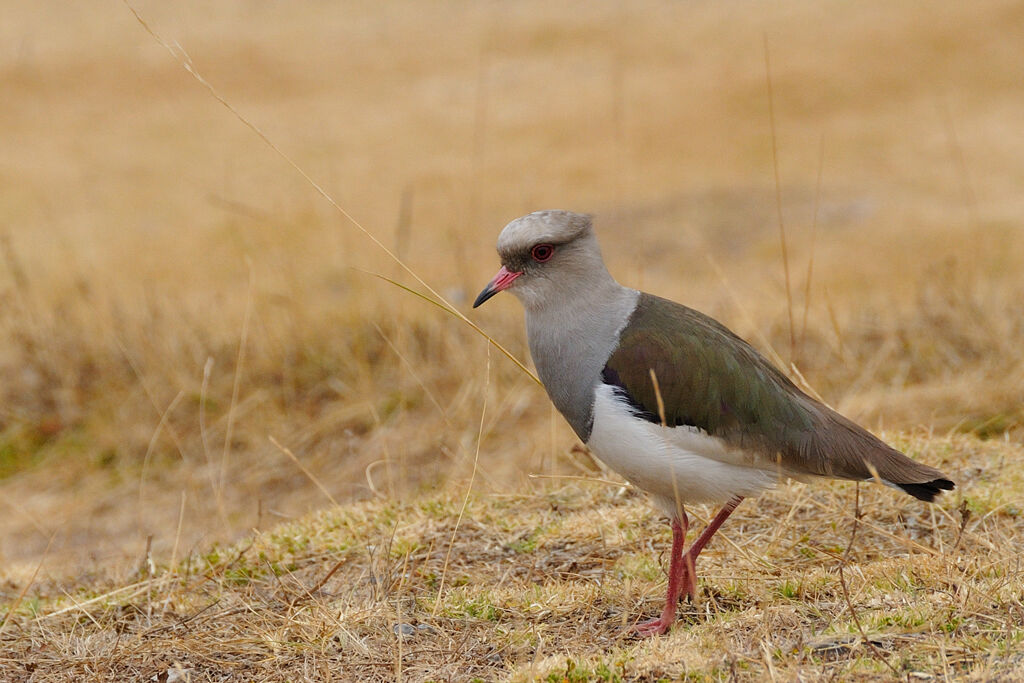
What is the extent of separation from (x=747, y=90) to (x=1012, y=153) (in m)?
2.80

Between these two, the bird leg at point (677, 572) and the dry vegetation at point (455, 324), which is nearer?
the bird leg at point (677, 572)

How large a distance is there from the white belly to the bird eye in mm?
495

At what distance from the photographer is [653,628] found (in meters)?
3.45

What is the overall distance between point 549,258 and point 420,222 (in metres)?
7.07

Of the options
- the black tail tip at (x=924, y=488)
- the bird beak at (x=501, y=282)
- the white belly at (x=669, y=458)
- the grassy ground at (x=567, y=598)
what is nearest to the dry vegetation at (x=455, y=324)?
the grassy ground at (x=567, y=598)

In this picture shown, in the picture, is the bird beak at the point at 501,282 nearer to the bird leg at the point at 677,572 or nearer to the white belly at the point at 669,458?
the white belly at the point at 669,458

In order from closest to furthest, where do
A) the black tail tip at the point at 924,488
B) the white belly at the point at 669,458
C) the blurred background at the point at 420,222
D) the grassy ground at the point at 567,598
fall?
the grassy ground at the point at 567,598, the white belly at the point at 669,458, the black tail tip at the point at 924,488, the blurred background at the point at 420,222

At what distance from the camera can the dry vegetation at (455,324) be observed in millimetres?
3562

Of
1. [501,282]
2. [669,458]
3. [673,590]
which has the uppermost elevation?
[501,282]

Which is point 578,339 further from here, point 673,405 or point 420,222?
point 420,222

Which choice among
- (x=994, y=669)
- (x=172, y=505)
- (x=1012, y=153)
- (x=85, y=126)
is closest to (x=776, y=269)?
(x=1012, y=153)

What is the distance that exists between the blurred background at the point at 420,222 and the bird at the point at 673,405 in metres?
1.14

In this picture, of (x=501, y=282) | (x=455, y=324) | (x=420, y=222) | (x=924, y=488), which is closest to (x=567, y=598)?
(x=501, y=282)

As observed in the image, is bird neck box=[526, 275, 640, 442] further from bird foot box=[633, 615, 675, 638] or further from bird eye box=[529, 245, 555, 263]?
bird foot box=[633, 615, 675, 638]
